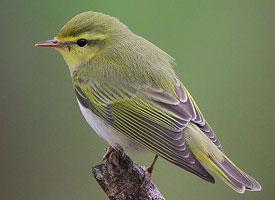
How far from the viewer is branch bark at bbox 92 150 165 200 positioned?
5.02 m

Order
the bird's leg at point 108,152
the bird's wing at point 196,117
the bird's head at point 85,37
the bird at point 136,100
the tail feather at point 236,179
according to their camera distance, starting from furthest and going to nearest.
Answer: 1. the bird's head at point 85,37
2. the bird's wing at point 196,117
3. the bird's leg at point 108,152
4. the bird at point 136,100
5. the tail feather at point 236,179

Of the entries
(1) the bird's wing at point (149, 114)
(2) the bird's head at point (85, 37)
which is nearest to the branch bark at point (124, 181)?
(1) the bird's wing at point (149, 114)

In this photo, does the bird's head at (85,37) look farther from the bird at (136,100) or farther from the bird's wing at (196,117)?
the bird's wing at (196,117)

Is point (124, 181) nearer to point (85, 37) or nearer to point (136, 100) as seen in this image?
point (136, 100)

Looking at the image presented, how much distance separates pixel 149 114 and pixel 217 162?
1.99 ft

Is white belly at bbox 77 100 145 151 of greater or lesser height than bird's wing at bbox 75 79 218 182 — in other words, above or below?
below

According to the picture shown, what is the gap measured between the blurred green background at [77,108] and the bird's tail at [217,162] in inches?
87.1

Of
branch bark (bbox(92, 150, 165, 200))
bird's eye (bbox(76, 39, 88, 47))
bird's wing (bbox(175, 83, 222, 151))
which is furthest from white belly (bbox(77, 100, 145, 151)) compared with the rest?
bird's eye (bbox(76, 39, 88, 47))

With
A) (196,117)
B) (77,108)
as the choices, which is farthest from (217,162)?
(77,108)

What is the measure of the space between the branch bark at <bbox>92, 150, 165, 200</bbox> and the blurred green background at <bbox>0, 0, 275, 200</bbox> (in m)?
2.30

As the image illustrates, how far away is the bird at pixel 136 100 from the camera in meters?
5.18

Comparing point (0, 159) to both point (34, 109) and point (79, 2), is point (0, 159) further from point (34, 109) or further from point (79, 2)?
point (79, 2)

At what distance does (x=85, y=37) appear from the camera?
19.2ft

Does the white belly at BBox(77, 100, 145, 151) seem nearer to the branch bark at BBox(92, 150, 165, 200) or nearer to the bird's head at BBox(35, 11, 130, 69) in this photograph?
the branch bark at BBox(92, 150, 165, 200)
